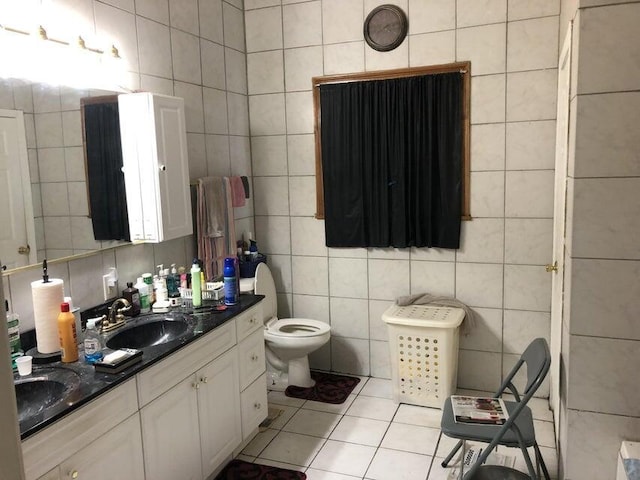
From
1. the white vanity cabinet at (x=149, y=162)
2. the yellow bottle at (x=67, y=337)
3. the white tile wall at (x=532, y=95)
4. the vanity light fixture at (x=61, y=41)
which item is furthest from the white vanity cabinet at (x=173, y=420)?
the white tile wall at (x=532, y=95)

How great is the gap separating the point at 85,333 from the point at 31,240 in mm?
420

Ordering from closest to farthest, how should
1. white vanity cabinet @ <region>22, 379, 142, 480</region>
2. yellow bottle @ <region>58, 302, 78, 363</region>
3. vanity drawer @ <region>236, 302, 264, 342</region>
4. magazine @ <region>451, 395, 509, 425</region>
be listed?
white vanity cabinet @ <region>22, 379, 142, 480</region>, yellow bottle @ <region>58, 302, 78, 363</region>, magazine @ <region>451, 395, 509, 425</region>, vanity drawer @ <region>236, 302, 264, 342</region>

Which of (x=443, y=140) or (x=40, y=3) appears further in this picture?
(x=443, y=140)

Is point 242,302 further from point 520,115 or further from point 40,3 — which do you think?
point 520,115

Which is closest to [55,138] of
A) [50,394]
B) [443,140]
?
[50,394]

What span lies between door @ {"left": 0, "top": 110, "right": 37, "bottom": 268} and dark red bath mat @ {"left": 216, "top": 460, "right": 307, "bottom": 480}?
132cm

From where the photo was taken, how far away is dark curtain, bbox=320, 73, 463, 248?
3283 millimetres

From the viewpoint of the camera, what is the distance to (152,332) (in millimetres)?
2484

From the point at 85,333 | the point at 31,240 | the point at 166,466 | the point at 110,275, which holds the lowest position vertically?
the point at 166,466

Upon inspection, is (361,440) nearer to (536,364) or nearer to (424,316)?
(424,316)

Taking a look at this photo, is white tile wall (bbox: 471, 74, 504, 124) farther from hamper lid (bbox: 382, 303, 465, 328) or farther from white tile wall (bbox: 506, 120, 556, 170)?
hamper lid (bbox: 382, 303, 465, 328)

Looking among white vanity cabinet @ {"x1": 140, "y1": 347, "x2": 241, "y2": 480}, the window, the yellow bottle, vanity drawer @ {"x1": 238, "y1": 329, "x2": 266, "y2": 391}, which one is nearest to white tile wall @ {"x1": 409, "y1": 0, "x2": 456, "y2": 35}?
the window

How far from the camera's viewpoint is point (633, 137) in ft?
6.09

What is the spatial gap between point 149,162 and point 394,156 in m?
1.49
